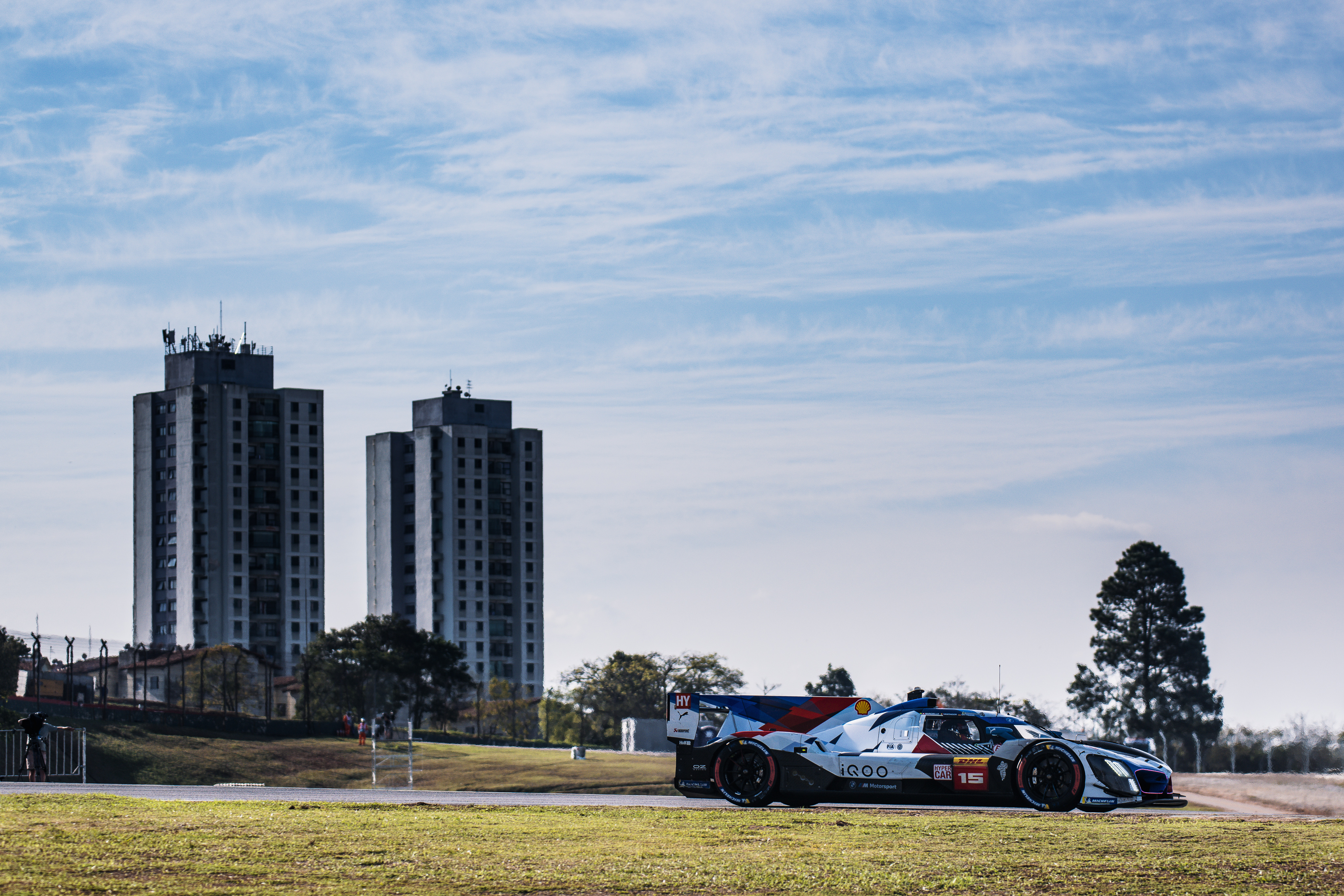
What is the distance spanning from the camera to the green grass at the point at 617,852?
44.0 feet

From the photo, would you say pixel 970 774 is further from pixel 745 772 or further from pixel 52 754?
pixel 52 754

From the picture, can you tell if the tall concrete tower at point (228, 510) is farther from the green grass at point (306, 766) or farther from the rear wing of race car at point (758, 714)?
the rear wing of race car at point (758, 714)

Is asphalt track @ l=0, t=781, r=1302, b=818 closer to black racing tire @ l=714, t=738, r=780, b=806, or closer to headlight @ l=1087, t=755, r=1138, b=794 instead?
black racing tire @ l=714, t=738, r=780, b=806

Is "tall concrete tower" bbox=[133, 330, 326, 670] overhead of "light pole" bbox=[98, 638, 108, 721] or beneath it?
overhead

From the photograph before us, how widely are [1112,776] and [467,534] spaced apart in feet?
524

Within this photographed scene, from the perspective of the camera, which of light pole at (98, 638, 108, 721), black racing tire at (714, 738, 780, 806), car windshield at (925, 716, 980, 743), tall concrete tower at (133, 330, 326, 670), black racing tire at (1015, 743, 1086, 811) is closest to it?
black racing tire at (1015, 743, 1086, 811)

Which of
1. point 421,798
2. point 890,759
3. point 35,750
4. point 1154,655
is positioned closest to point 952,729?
point 890,759

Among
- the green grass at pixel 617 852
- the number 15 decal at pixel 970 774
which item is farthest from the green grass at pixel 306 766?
the green grass at pixel 617 852

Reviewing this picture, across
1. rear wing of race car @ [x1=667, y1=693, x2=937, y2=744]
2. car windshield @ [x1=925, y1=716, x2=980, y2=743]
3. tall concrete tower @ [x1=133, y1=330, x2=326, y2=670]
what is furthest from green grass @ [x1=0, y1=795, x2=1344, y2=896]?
tall concrete tower @ [x1=133, y1=330, x2=326, y2=670]

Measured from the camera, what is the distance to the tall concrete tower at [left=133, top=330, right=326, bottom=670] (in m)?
159

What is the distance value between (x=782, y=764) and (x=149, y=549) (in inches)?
5924

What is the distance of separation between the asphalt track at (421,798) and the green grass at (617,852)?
191 centimetres

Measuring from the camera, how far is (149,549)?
16238cm

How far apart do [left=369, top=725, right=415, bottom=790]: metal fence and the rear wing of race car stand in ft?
56.3
